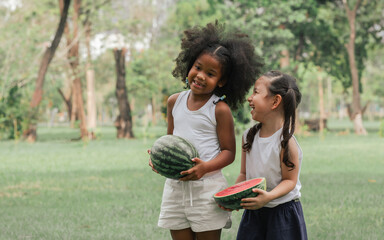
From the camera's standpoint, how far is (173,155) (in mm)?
3254

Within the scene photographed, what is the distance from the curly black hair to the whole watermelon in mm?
494

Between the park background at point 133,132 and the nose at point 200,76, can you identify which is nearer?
the nose at point 200,76

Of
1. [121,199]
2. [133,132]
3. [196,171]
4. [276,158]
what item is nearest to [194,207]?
[196,171]

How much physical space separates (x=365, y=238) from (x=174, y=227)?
2.61m

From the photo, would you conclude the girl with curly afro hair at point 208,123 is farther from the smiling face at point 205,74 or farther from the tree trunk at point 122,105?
the tree trunk at point 122,105

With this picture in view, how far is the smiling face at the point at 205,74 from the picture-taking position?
3404 mm

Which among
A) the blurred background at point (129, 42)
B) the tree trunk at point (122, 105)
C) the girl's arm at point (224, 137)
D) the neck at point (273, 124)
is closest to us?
the neck at point (273, 124)

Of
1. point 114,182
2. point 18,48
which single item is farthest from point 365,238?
point 18,48

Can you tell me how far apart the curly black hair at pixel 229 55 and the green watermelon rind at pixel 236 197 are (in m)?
0.77

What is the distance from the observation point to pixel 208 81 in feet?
11.1

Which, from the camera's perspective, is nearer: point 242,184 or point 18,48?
point 242,184

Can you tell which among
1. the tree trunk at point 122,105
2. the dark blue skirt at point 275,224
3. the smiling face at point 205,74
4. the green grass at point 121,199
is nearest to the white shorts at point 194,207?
the dark blue skirt at point 275,224

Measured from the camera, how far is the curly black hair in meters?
3.47

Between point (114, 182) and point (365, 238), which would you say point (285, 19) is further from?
point (365, 238)
